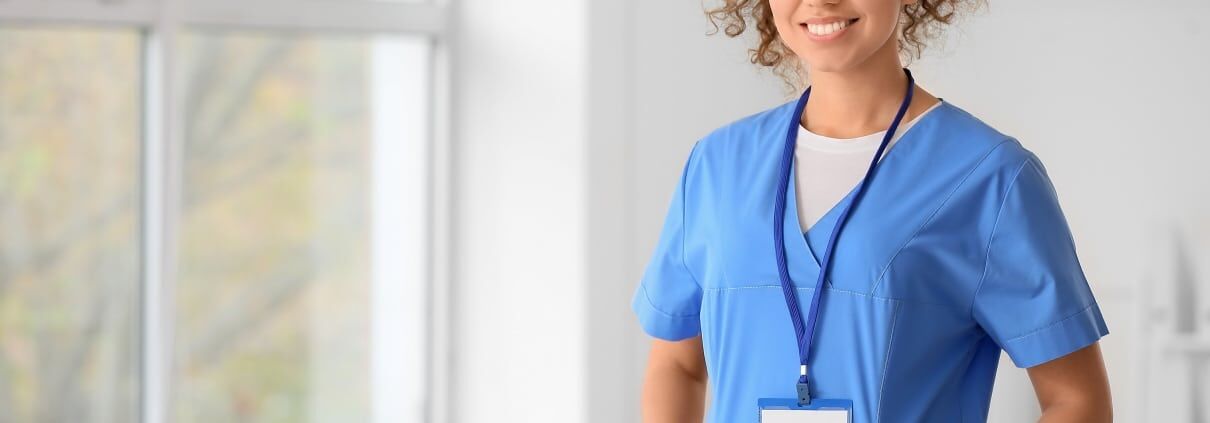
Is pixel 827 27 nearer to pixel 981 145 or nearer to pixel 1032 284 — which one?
pixel 981 145

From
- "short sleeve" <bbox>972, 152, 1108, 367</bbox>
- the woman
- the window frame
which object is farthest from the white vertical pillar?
"short sleeve" <bbox>972, 152, 1108, 367</bbox>

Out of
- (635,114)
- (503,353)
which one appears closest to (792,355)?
(635,114)

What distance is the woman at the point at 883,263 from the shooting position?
3.76ft

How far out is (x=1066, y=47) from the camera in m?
1.75

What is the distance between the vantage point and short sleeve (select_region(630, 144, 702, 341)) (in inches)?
53.4

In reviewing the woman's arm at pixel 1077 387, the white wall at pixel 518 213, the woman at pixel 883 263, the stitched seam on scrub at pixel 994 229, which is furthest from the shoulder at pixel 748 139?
the white wall at pixel 518 213

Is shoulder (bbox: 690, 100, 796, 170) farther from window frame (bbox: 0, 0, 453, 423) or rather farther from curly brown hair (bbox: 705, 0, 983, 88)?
window frame (bbox: 0, 0, 453, 423)

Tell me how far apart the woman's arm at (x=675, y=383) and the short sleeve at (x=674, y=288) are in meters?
0.02

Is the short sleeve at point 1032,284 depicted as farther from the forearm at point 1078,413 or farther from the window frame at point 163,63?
the window frame at point 163,63

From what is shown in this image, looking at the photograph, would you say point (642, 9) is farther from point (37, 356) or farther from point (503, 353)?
point (37, 356)

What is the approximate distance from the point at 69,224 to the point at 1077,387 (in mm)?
1693

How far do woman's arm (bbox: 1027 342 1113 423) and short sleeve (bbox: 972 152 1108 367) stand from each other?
24mm

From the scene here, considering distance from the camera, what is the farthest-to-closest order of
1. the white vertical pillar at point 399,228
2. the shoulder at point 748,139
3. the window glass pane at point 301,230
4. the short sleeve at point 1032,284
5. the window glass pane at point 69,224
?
the white vertical pillar at point 399,228 < the window glass pane at point 301,230 < the window glass pane at point 69,224 < the shoulder at point 748,139 < the short sleeve at point 1032,284

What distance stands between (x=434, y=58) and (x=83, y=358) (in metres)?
0.86
